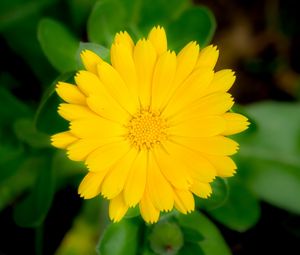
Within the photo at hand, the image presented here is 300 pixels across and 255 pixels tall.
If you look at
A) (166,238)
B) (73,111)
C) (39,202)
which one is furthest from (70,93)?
(39,202)

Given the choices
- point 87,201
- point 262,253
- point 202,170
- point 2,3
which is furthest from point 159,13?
point 262,253

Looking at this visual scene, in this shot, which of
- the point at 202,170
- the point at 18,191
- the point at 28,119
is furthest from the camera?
the point at 18,191

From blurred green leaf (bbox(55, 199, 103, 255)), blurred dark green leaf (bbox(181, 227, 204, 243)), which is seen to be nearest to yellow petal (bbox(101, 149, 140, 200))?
blurred dark green leaf (bbox(181, 227, 204, 243))

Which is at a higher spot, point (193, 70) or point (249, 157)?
point (193, 70)

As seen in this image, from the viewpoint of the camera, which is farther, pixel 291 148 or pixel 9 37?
pixel 9 37

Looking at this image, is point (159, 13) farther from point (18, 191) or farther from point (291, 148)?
point (18, 191)

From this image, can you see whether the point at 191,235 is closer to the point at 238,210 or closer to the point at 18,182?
the point at 238,210

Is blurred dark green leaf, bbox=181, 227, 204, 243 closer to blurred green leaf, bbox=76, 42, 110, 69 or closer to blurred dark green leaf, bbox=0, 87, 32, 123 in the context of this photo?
blurred green leaf, bbox=76, 42, 110, 69

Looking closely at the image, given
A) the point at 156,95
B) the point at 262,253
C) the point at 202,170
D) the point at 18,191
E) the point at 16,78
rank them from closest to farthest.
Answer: the point at 202,170
the point at 156,95
the point at 18,191
the point at 262,253
the point at 16,78
